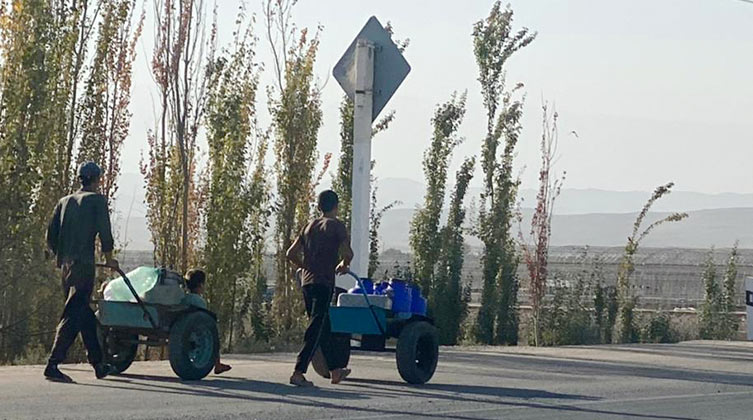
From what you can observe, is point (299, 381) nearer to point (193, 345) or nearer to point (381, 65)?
point (193, 345)

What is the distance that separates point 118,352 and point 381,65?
461 cm

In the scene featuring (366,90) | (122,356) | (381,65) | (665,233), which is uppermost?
(665,233)

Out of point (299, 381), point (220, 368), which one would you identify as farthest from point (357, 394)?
point (220, 368)

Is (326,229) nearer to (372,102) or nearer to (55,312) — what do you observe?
(372,102)

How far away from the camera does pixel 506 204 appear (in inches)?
1341

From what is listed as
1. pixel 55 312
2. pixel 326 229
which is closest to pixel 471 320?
pixel 55 312

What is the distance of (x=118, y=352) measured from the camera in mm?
13953

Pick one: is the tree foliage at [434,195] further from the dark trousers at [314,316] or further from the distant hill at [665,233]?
the distant hill at [665,233]

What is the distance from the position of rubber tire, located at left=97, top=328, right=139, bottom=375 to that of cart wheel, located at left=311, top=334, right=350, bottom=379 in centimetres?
177

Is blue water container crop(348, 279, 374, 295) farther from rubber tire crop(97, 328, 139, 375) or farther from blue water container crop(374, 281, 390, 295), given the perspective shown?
rubber tire crop(97, 328, 139, 375)

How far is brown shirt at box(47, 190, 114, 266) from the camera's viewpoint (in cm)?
1313

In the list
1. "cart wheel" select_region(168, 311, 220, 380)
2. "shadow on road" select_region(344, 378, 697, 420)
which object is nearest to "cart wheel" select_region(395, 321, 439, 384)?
"shadow on road" select_region(344, 378, 697, 420)

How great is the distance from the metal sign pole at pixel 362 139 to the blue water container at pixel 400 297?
1.80m

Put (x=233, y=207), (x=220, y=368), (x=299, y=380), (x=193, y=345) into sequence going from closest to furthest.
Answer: (x=299, y=380)
(x=193, y=345)
(x=220, y=368)
(x=233, y=207)
